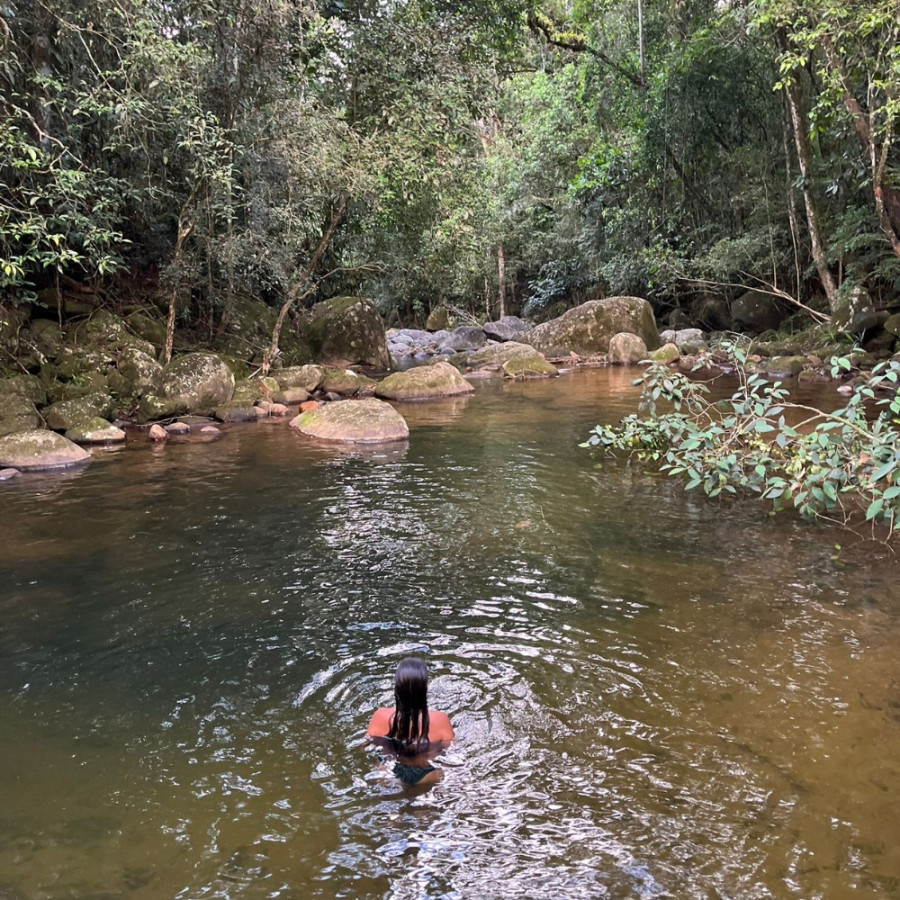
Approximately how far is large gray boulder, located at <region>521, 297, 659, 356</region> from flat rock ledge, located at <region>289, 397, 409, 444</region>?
12.5 m

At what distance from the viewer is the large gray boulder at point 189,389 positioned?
1284cm

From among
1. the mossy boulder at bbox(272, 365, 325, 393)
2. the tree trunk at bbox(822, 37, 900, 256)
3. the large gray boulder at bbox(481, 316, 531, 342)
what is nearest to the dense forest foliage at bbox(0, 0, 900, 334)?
the tree trunk at bbox(822, 37, 900, 256)

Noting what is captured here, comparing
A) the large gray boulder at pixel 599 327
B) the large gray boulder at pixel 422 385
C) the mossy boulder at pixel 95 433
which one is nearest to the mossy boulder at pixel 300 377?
the large gray boulder at pixel 422 385

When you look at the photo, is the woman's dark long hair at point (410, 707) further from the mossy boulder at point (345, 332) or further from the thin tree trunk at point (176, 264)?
the mossy boulder at point (345, 332)

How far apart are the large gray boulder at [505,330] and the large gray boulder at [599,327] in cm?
445

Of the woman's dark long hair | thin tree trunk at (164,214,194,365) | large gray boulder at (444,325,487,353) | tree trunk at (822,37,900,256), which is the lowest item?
the woman's dark long hair

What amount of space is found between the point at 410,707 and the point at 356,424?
852cm

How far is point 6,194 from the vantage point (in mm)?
10992

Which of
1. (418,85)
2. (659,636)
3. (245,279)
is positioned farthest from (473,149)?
(659,636)

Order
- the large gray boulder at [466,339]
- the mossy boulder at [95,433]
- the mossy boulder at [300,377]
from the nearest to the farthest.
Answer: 1. the mossy boulder at [95,433]
2. the mossy boulder at [300,377]
3. the large gray boulder at [466,339]

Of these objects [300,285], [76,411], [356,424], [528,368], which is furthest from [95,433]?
[528,368]

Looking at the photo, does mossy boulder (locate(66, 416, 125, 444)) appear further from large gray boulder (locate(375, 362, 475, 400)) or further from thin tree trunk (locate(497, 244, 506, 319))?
thin tree trunk (locate(497, 244, 506, 319))

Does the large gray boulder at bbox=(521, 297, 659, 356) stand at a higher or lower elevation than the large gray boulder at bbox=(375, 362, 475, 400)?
higher

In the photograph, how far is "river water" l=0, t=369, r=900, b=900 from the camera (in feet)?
9.18
